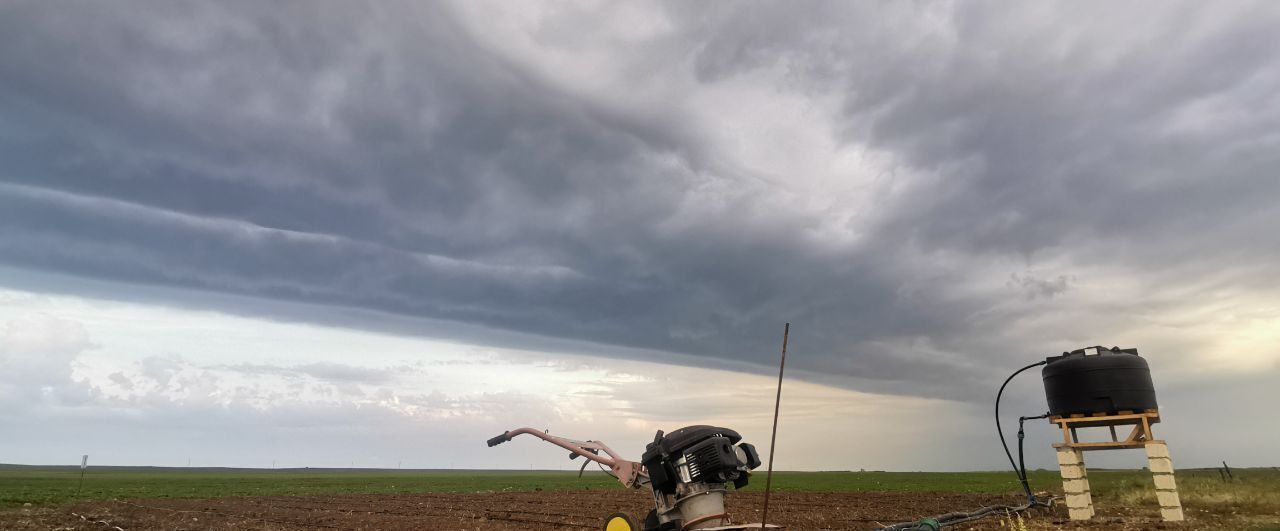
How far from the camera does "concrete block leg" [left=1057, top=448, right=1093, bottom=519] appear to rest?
1712 cm

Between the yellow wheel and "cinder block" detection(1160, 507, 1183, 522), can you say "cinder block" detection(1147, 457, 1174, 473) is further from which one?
the yellow wheel

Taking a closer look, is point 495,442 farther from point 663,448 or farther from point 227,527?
point 227,527

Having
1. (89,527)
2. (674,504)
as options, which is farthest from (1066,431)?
(89,527)

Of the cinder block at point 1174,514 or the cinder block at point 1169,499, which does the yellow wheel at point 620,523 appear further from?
the cinder block at point 1174,514

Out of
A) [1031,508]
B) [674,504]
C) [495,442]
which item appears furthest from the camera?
[1031,508]

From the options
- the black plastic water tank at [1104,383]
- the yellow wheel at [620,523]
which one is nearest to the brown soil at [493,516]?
the black plastic water tank at [1104,383]

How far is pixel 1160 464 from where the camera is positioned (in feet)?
54.7

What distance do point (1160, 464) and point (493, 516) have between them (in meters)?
22.0

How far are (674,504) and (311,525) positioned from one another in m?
21.7

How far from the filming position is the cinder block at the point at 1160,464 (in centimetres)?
1652

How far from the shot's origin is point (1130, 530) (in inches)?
576

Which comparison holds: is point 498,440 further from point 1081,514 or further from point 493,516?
point 493,516

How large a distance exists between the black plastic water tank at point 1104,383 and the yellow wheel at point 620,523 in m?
14.1

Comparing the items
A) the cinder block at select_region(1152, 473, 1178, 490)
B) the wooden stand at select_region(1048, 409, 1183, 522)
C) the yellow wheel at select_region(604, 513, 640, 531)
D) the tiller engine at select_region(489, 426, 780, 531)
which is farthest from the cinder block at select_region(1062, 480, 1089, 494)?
the tiller engine at select_region(489, 426, 780, 531)
